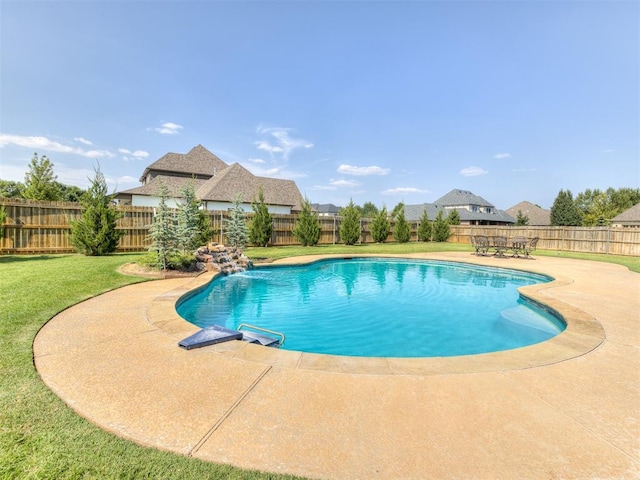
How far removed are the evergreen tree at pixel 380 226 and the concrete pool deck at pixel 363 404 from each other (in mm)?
18361

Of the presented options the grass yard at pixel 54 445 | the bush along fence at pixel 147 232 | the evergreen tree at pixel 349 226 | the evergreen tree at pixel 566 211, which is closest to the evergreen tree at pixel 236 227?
the bush along fence at pixel 147 232

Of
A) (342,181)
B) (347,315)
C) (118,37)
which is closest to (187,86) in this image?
(118,37)

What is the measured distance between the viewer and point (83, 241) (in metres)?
11.1

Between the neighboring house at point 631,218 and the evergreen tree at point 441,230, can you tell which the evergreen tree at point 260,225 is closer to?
the evergreen tree at point 441,230

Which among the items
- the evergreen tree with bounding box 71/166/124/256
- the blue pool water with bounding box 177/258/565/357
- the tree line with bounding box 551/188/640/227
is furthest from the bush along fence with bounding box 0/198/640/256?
the tree line with bounding box 551/188/640/227

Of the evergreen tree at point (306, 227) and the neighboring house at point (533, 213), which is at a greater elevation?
the neighboring house at point (533, 213)

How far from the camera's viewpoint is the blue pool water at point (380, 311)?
16.4 ft

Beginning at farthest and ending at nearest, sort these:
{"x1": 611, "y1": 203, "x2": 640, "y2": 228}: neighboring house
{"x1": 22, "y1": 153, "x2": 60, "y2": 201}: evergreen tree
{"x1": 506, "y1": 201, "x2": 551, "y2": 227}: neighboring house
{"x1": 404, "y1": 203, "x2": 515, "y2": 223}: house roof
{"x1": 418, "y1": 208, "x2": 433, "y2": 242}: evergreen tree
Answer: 1. {"x1": 506, "y1": 201, "x2": 551, "y2": 227}: neighboring house
2. {"x1": 404, "y1": 203, "x2": 515, "y2": 223}: house roof
3. {"x1": 611, "y1": 203, "x2": 640, "y2": 228}: neighboring house
4. {"x1": 418, "y1": 208, "x2": 433, "y2": 242}: evergreen tree
5. {"x1": 22, "y1": 153, "x2": 60, "y2": 201}: evergreen tree

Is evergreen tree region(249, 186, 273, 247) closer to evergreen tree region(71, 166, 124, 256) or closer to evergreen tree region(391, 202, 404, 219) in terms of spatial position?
evergreen tree region(71, 166, 124, 256)

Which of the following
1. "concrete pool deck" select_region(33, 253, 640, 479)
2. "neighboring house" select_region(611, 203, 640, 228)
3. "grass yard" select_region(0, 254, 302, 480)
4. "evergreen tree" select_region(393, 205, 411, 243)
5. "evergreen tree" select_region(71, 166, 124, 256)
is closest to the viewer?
"grass yard" select_region(0, 254, 302, 480)

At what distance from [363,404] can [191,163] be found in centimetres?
3907

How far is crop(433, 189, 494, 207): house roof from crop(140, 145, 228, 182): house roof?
33.9 m

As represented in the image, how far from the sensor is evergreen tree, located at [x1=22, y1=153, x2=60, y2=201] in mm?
20328

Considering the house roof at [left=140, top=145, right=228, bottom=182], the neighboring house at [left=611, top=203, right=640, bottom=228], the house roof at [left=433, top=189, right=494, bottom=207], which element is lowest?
the neighboring house at [left=611, top=203, right=640, bottom=228]
